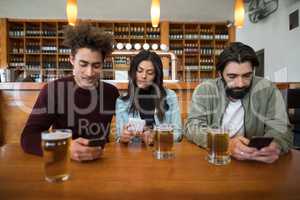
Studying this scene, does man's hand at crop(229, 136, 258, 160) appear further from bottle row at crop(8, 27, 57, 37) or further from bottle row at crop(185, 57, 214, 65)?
bottle row at crop(8, 27, 57, 37)

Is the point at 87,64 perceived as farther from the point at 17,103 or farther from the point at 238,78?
the point at 17,103

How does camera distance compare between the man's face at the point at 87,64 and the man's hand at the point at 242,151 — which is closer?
the man's hand at the point at 242,151

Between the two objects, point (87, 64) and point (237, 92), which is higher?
point (87, 64)

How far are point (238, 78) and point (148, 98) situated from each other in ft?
2.12

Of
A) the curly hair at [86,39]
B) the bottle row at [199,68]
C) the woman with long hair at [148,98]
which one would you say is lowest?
the woman with long hair at [148,98]

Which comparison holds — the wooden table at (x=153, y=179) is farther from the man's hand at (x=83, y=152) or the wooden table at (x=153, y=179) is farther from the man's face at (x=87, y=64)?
the man's face at (x=87, y=64)

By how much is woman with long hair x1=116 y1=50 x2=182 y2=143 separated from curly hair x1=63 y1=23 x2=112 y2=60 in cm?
32

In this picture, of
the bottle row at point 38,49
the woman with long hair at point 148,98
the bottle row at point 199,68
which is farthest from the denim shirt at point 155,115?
the bottle row at point 38,49

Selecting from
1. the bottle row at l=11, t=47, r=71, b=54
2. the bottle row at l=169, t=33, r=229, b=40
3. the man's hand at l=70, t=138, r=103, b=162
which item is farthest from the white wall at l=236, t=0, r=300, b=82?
the bottle row at l=11, t=47, r=71, b=54

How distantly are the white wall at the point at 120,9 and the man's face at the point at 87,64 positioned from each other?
4.89m

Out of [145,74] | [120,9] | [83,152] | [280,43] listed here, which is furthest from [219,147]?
[120,9]

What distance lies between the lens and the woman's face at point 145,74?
1754 mm

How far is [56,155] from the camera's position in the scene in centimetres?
78

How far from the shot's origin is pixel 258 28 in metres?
5.53
